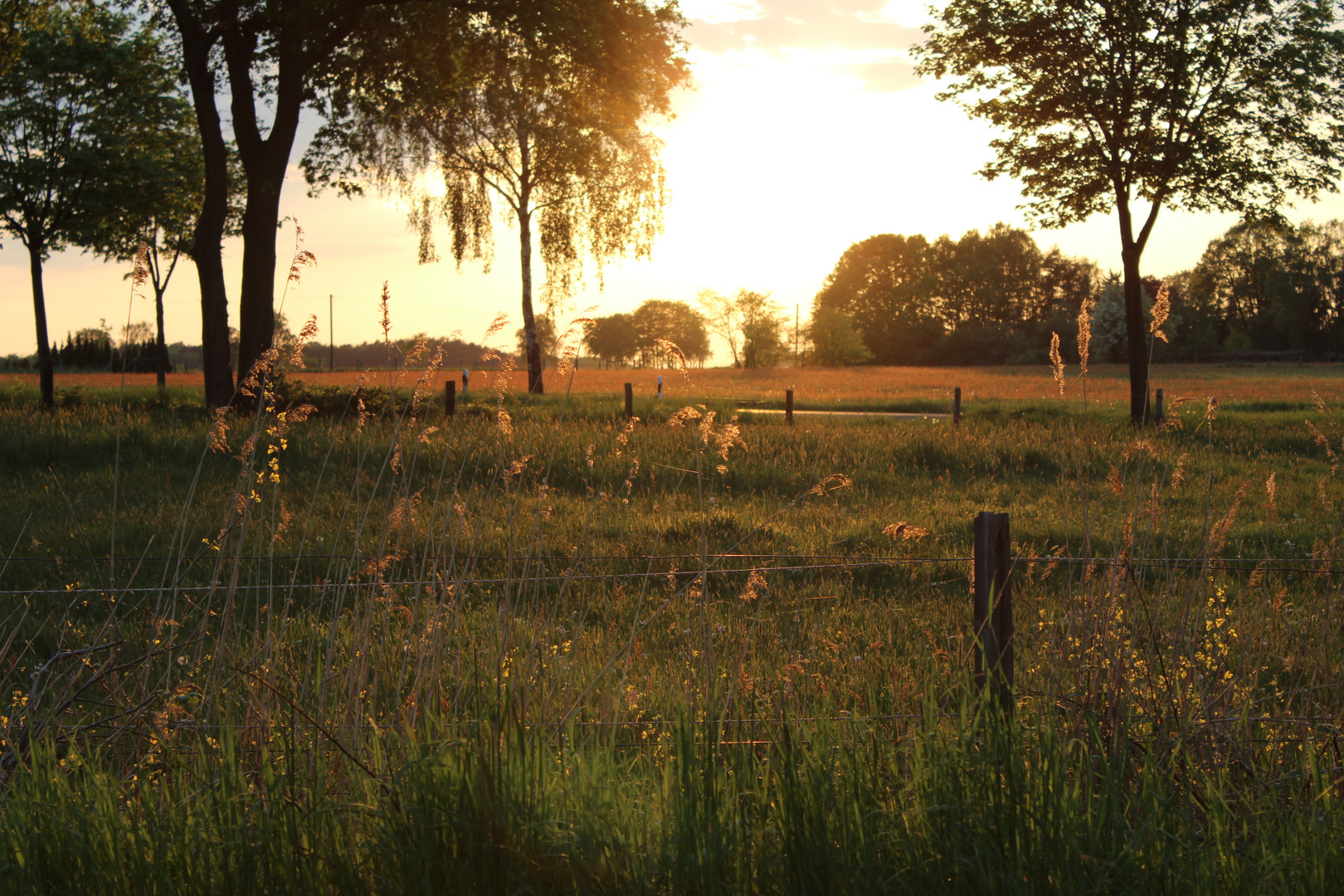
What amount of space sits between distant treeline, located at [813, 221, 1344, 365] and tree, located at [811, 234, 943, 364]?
0.27 feet

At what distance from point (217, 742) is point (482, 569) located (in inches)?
175

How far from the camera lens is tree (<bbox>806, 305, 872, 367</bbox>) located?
82125 millimetres

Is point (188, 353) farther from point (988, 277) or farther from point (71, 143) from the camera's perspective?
point (988, 277)

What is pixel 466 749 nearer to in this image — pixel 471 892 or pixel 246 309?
pixel 471 892

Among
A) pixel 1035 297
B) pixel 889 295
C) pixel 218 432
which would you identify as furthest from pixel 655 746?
pixel 1035 297

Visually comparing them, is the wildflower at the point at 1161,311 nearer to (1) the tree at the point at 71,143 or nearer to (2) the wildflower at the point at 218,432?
(2) the wildflower at the point at 218,432

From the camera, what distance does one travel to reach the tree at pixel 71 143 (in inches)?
971

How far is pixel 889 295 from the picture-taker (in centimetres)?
9025

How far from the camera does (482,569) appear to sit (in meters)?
7.50

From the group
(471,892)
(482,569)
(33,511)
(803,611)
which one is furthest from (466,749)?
(33,511)

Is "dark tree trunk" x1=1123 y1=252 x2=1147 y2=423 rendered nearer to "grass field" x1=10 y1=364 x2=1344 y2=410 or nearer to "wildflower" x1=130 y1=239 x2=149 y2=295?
"grass field" x1=10 y1=364 x2=1344 y2=410

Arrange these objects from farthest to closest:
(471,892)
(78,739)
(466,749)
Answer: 1. (78,739)
2. (466,749)
3. (471,892)

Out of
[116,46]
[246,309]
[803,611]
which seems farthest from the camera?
[116,46]

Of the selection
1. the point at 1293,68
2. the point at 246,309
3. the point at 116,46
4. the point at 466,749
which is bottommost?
the point at 466,749
